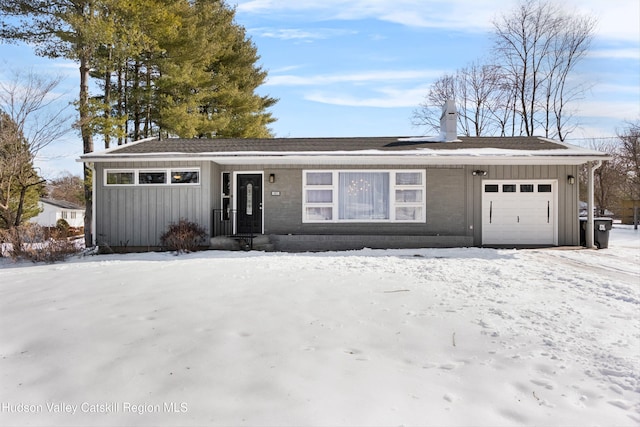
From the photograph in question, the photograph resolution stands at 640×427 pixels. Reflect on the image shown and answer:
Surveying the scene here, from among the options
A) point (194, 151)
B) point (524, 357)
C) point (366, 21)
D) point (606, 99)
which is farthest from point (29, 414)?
point (606, 99)

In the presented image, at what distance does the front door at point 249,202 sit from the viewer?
34.1ft

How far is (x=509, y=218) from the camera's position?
1009 centimetres

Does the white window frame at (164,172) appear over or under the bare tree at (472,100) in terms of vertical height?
under

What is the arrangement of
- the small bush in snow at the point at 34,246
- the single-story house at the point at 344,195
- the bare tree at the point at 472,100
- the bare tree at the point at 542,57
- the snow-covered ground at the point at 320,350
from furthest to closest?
the bare tree at the point at 472,100 → the bare tree at the point at 542,57 → the single-story house at the point at 344,195 → the small bush in snow at the point at 34,246 → the snow-covered ground at the point at 320,350

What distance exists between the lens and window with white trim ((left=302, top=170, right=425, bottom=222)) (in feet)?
33.0

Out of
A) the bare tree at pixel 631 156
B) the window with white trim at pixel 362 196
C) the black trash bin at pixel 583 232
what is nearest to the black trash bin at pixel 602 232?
the black trash bin at pixel 583 232

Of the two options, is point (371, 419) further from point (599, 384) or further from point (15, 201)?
point (15, 201)

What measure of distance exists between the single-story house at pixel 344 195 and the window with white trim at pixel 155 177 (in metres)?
0.03

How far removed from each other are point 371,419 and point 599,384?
1.71 m

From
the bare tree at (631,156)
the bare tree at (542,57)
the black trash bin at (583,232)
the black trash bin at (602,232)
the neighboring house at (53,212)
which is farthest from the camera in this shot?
the neighboring house at (53,212)

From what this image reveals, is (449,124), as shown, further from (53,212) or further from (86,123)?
(53,212)

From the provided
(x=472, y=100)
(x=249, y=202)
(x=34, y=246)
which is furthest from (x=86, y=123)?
(x=472, y=100)

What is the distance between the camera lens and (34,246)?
868 centimetres

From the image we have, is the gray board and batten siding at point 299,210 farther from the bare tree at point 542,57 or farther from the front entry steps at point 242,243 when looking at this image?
the bare tree at point 542,57
